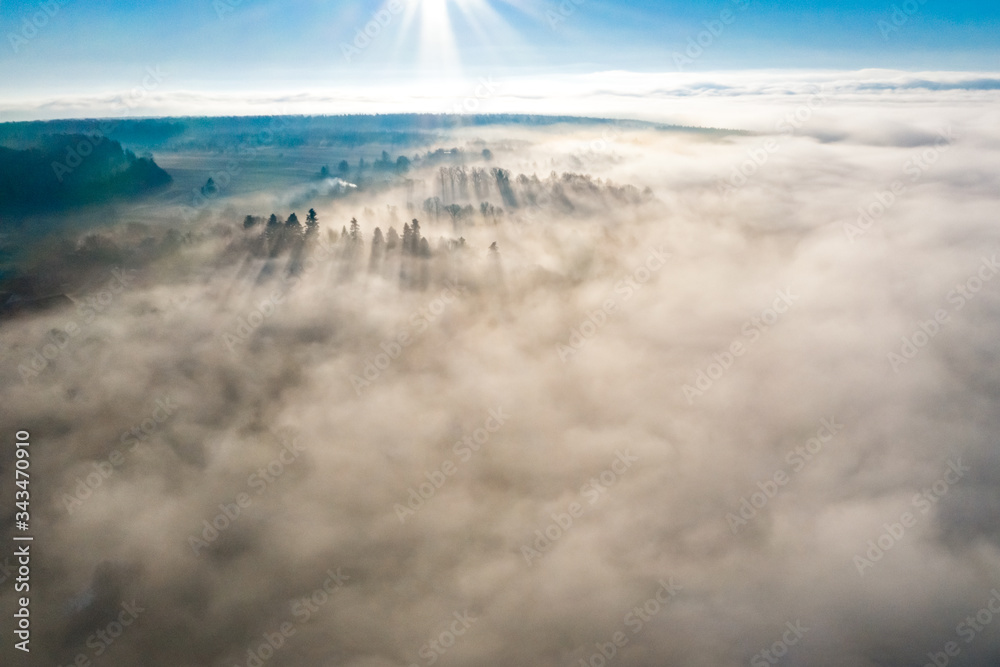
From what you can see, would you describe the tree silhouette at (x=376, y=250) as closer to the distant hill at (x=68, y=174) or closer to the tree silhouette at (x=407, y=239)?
the tree silhouette at (x=407, y=239)

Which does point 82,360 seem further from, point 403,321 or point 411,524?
point 411,524

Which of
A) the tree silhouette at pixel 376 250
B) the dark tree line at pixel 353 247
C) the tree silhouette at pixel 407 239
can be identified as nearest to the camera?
the dark tree line at pixel 353 247

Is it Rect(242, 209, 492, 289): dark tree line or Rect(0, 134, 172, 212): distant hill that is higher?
Rect(0, 134, 172, 212): distant hill

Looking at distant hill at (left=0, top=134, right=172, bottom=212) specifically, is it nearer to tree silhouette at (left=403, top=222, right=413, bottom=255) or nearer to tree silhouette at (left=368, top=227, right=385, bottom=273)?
tree silhouette at (left=368, top=227, right=385, bottom=273)

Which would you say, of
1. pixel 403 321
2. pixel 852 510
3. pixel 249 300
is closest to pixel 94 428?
pixel 249 300

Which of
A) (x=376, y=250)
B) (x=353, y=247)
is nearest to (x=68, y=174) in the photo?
(x=353, y=247)

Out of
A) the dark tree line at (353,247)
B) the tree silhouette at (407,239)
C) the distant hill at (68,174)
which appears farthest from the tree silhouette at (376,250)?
the distant hill at (68,174)

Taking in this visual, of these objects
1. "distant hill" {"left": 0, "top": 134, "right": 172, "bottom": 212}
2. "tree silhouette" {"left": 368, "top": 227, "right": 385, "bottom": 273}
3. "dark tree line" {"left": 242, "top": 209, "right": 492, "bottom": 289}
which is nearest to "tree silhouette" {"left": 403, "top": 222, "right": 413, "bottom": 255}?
"dark tree line" {"left": 242, "top": 209, "right": 492, "bottom": 289}

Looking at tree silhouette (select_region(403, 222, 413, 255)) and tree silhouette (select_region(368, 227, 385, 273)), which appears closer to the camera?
tree silhouette (select_region(368, 227, 385, 273))

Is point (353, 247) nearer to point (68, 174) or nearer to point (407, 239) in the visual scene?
point (407, 239)
